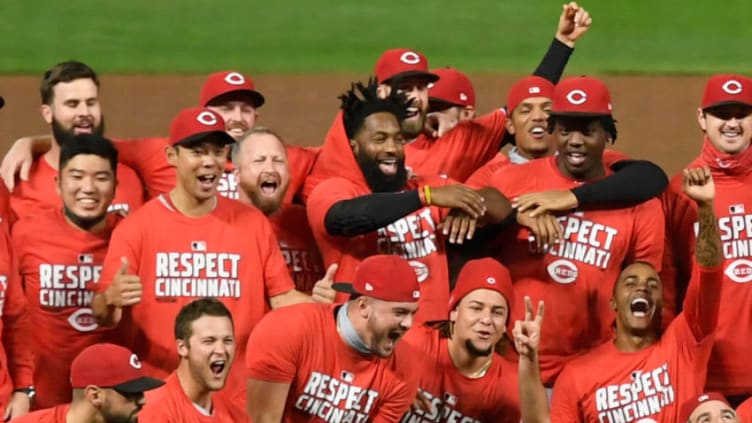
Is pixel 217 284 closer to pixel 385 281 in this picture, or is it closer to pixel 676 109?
pixel 385 281

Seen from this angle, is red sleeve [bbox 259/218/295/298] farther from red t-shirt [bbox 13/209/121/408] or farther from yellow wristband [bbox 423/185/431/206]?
red t-shirt [bbox 13/209/121/408]

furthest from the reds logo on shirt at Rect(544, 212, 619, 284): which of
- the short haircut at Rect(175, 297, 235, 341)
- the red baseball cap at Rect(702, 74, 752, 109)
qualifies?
the short haircut at Rect(175, 297, 235, 341)

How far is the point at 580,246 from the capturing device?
24.8 ft

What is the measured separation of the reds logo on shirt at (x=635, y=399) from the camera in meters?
7.51

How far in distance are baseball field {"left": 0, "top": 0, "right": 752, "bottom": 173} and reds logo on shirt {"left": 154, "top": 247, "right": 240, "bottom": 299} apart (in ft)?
19.2

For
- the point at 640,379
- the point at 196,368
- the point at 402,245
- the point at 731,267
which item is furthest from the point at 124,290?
the point at 731,267

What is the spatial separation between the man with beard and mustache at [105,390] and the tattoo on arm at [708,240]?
8.36ft

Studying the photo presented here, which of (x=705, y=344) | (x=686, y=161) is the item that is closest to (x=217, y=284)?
(x=705, y=344)

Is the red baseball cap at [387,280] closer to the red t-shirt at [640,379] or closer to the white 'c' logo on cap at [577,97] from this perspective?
the red t-shirt at [640,379]

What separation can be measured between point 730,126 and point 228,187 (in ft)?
8.00

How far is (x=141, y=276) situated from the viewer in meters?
7.18

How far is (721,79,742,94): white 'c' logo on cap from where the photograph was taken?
7953mm

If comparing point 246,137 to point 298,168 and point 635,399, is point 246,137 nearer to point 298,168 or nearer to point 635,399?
point 298,168

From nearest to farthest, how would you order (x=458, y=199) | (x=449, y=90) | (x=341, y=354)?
1. (x=341, y=354)
2. (x=458, y=199)
3. (x=449, y=90)
